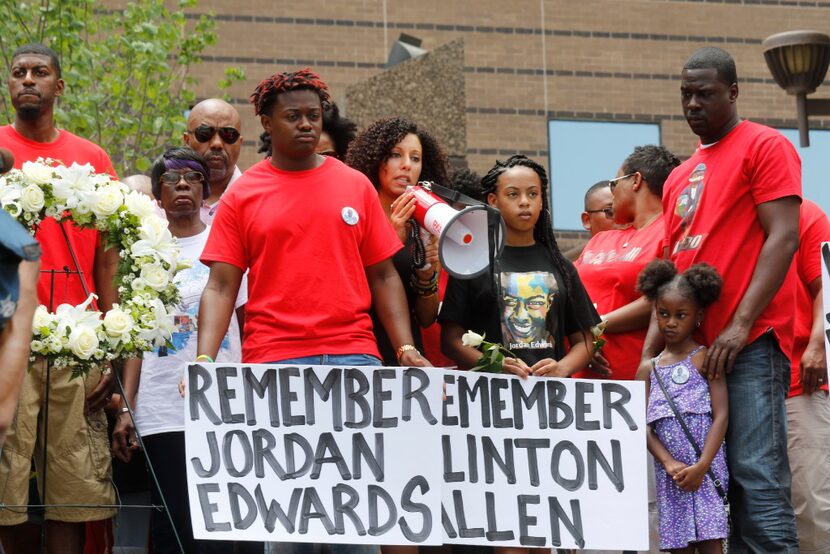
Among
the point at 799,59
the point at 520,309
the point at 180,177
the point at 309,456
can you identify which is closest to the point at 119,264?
the point at 180,177

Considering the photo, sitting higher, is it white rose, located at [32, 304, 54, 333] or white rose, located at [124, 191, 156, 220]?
white rose, located at [124, 191, 156, 220]

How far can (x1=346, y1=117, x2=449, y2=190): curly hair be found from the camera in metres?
7.09

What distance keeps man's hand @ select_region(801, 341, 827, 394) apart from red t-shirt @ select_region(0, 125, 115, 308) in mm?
3366

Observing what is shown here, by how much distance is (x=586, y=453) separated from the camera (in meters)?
6.33

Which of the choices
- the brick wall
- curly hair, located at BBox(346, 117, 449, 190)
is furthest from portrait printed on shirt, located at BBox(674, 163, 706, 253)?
the brick wall

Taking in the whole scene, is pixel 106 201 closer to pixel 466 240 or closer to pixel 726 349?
pixel 466 240

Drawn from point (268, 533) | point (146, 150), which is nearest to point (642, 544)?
point (268, 533)

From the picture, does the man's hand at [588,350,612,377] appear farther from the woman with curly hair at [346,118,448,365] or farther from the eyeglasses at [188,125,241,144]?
the eyeglasses at [188,125,241,144]

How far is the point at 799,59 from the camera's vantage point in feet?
31.8

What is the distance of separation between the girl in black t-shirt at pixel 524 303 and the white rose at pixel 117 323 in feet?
4.58

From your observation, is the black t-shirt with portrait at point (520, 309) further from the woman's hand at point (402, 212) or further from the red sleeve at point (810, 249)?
the red sleeve at point (810, 249)

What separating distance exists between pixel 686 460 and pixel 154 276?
245cm

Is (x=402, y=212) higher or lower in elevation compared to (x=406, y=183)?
lower

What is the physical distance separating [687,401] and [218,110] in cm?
301
